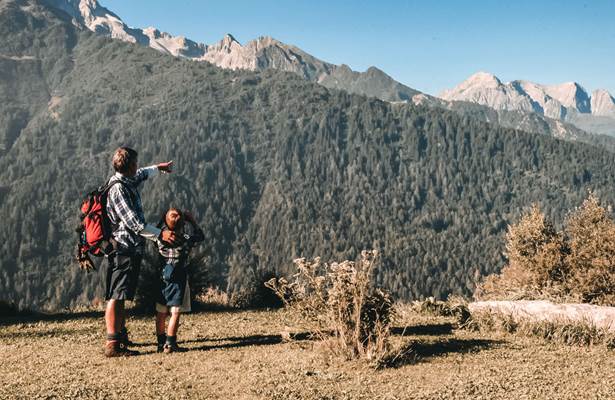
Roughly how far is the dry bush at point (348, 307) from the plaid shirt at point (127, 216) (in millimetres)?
1841

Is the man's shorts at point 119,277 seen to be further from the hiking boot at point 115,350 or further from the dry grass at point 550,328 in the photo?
the dry grass at point 550,328

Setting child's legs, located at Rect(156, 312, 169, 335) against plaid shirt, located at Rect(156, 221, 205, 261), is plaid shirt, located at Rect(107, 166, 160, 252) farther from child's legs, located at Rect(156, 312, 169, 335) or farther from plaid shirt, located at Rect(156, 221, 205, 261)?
child's legs, located at Rect(156, 312, 169, 335)

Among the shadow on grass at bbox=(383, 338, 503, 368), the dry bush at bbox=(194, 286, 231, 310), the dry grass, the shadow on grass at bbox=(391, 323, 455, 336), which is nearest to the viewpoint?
the shadow on grass at bbox=(383, 338, 503, 368)

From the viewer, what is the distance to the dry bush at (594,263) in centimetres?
1552

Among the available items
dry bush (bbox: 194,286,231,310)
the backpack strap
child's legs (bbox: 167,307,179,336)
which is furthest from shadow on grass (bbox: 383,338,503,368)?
dry bush (bbox: 194,286,231,310)

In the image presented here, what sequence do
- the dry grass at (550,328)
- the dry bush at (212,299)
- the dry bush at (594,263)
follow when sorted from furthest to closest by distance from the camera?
1. the dry bush at (594,263)
2. the dry bush at (212,299)
3. the dry grass at (550,328)

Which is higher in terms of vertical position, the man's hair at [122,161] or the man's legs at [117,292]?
the man's hair at [122,161]

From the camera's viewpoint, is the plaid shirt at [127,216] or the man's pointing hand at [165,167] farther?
the man's pointing hand at [165,167]

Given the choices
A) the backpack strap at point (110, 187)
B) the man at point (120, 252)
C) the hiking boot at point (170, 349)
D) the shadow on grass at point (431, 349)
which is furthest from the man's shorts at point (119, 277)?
the shadow on grass at point (431, 349)

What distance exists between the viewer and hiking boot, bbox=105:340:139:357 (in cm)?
745

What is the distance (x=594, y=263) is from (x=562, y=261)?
2863mm

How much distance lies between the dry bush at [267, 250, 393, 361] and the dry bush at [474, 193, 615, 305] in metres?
6.27

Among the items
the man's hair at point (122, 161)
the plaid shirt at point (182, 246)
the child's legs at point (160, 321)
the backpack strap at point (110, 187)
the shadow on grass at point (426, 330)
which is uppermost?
the man's hair at point (122, 161)

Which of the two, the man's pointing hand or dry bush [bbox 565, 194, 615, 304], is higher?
the man's pointing hand
